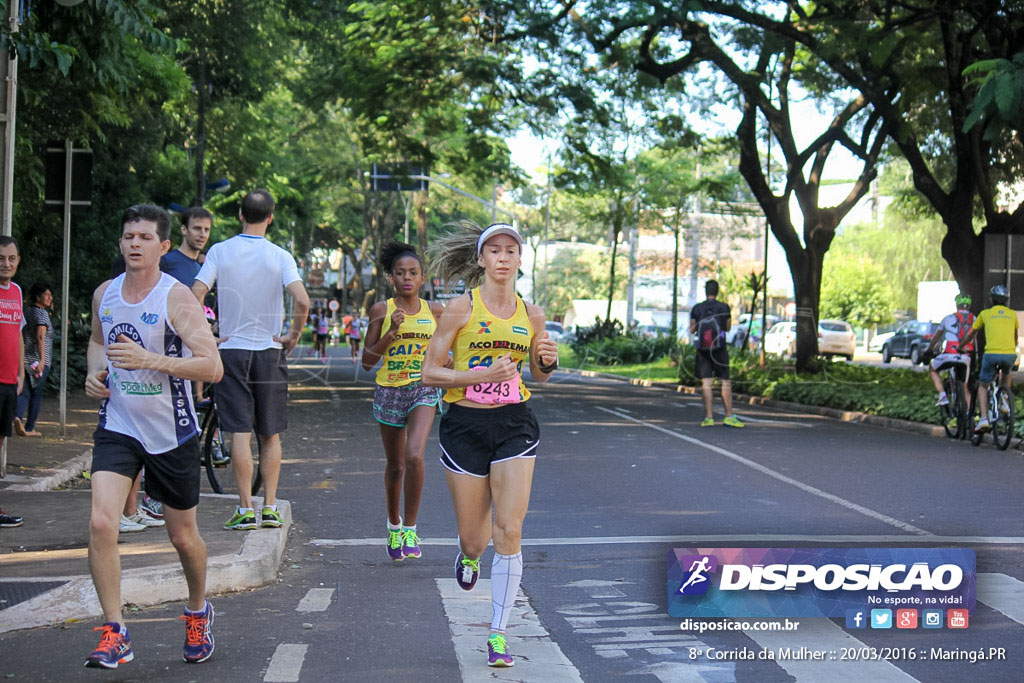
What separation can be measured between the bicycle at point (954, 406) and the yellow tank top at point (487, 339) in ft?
38.8

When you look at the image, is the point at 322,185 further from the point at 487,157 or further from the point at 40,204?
the point at 40,204

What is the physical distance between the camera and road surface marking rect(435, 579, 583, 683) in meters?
5.24

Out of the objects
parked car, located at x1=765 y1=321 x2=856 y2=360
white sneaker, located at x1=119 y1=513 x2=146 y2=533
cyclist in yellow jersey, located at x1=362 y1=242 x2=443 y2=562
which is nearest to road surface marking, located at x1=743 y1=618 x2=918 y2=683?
cyclist in yellow jersey, located at x1=362 y1=242 x2=443 y2=562

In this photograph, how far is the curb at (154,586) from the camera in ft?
19.8

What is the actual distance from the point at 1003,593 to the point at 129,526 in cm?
517

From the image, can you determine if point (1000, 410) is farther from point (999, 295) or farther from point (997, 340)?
point (999, 295)

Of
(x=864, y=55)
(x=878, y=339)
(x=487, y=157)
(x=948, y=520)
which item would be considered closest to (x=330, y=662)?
(x=948, y=520)

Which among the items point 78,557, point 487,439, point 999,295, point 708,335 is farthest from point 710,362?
point 487,439

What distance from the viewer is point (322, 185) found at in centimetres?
4728

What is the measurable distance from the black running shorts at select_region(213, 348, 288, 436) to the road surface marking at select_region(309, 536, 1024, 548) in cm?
119

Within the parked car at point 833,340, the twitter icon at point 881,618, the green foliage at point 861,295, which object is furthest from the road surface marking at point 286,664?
the green foliage at point 861,295

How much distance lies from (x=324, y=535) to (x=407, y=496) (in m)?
1.29

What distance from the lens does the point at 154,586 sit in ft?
21.4

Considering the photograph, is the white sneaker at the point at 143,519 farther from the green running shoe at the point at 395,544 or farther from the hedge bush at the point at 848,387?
the hedge bush at the point at 848,387
